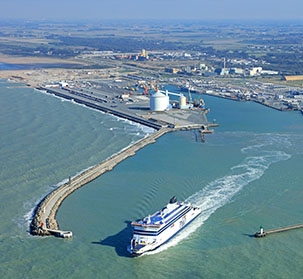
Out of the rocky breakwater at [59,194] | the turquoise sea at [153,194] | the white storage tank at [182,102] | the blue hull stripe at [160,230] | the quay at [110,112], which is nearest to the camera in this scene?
the turquoise sea at [153,194]

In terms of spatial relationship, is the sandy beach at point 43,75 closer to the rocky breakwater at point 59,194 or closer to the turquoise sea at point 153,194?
the turquoise sea at point 153,194

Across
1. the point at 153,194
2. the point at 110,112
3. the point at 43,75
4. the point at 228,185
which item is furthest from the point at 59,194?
the point at 43,75

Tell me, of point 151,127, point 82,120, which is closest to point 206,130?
point 151,127

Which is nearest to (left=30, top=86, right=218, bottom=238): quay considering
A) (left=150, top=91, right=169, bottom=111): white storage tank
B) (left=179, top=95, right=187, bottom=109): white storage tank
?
(left=150, top=91, right=169, bottom=111): white storage tank

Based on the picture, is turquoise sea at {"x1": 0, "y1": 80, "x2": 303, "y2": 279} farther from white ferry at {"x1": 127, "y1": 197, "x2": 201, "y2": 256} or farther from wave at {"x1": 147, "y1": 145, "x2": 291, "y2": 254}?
white ferry at {"x1": 127, "y1": 197, "x2": 201, "y2": 256}

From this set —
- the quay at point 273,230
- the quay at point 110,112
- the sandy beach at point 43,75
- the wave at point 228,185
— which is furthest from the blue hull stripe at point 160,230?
the sandy beach at point 43,75

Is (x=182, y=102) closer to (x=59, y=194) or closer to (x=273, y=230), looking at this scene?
(x=59, y=194)

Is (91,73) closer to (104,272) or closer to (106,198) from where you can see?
(106,198)

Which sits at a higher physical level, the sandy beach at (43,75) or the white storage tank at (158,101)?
the white storage tank at (158,101)
